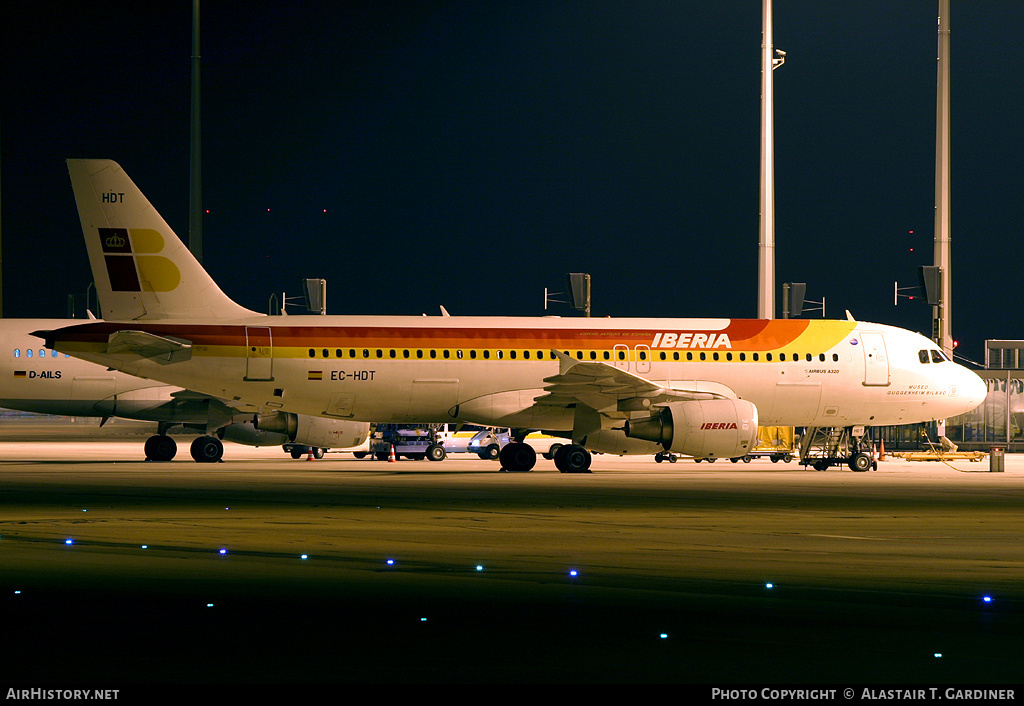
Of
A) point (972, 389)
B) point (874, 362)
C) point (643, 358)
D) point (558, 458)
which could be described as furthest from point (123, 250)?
point (972, 389)

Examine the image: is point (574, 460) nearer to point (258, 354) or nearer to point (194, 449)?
point (258, 354)

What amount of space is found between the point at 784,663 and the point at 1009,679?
1.37 metres

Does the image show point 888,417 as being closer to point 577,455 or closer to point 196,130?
point 577,455

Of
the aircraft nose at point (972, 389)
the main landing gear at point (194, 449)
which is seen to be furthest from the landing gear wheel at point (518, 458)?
the aircraft nose at point (972, 389)

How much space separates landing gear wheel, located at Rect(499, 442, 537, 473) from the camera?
116ft

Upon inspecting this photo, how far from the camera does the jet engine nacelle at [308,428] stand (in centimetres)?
3853

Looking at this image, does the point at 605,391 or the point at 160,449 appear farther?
the point at 160,449

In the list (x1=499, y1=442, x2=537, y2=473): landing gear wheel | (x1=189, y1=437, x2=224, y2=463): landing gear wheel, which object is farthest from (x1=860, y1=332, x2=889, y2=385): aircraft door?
(x1=189, y1=437, x2=224, y2=463): landing gear wheel

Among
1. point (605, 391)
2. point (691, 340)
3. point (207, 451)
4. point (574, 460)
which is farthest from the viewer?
point (207, 451)

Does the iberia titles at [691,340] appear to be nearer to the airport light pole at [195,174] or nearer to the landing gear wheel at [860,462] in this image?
the landing gear wheel at [860,462]

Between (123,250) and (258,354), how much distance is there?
14.3ft

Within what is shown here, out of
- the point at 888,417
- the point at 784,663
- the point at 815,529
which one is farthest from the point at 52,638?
the point at 888,417

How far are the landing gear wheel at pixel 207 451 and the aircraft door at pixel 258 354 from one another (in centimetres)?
714

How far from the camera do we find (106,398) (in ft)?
127
